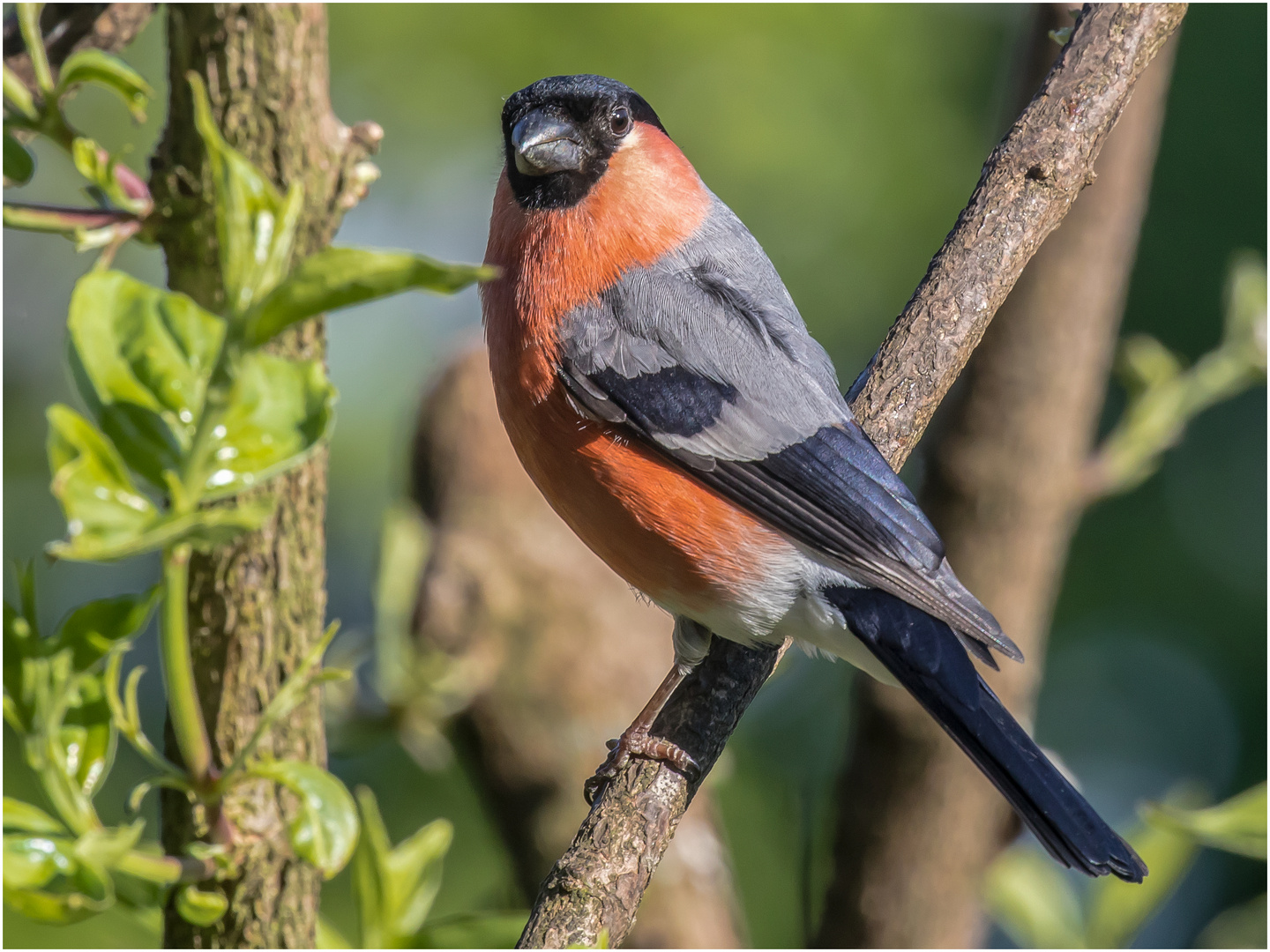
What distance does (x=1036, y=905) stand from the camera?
2682mm

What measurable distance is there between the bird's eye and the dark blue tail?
3.71 feet

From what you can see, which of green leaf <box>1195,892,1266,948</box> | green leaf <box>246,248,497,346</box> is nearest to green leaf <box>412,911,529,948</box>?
green leaf <box>246,248,497,346</box>

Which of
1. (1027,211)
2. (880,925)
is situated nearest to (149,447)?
(1027,211)

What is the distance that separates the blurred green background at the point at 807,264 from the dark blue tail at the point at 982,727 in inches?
74.8

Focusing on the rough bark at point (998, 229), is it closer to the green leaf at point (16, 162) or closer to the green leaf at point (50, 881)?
the green leaf at point (50, 881)

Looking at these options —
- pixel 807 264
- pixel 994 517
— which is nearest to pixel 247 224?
pixel 994 517

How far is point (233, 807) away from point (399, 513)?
4.33ft

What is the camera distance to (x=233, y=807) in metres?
1.79

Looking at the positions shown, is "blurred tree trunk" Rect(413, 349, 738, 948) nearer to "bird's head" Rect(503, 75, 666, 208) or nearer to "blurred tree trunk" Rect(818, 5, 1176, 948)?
"blurred tree trunk" Rect(818, 5, 1176, 948)

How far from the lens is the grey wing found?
218 cm

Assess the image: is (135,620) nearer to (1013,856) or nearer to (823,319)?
(1013,856)

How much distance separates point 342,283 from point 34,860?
0.85 metres

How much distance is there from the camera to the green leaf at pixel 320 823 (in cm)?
143

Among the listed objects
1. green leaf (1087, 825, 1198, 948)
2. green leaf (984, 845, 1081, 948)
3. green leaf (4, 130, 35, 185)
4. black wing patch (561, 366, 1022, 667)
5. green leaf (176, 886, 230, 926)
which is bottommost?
green leaf (984, 845, 1081, 948)
